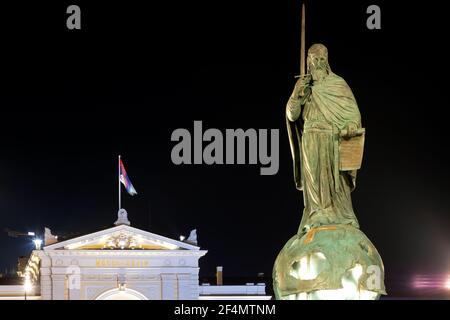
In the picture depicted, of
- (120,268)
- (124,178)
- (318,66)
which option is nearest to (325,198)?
(318,66)

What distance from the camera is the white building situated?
69.8 meters

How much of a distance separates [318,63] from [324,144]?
5.34ft

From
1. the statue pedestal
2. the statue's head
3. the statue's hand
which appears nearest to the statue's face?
the statue's head

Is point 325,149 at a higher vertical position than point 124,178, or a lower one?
higher

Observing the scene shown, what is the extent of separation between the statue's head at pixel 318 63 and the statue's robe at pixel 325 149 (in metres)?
0.27

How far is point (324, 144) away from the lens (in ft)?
73.4

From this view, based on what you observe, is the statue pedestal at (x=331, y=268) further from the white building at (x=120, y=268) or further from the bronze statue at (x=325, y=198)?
the white building at (x=120, y=268)

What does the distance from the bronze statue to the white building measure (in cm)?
4715

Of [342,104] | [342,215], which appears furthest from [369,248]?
[342,104]

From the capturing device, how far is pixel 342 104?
73.4 feet

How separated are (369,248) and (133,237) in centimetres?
4890

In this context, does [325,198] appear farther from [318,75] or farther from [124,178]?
[124,178]

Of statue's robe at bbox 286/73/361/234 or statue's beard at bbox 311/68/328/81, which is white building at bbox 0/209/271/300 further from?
statue's robe at bbox 286/73/361/234
